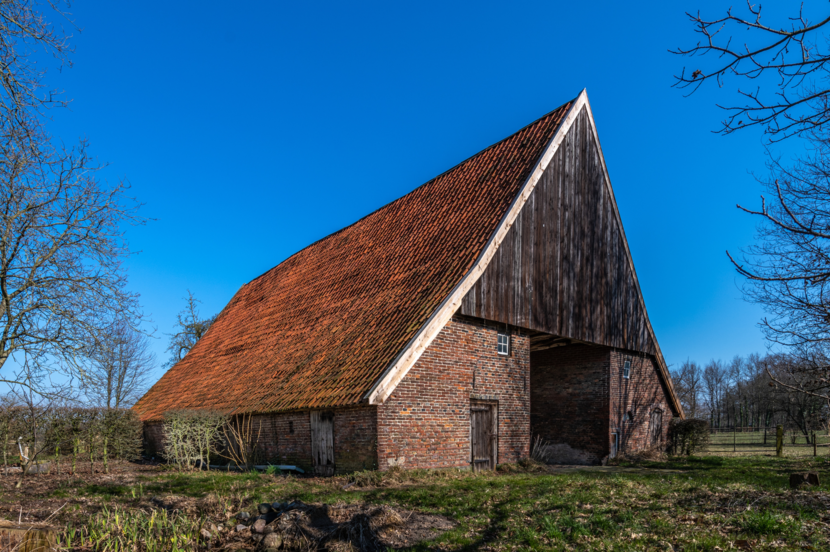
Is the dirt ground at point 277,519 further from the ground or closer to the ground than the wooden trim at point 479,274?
closer to the ground

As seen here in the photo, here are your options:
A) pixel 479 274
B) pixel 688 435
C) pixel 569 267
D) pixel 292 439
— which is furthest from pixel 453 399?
pixel 688 435

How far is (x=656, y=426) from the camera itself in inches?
774

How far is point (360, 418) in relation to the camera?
12.5 meters

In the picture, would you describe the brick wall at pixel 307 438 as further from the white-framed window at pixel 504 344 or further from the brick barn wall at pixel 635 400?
the brick barn wall at pixel 635 400

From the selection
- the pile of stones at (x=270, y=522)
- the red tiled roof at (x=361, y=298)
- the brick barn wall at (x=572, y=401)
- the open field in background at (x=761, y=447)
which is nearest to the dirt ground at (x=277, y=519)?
the pile of stones at (x=270, y=522)

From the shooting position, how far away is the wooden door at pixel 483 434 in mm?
14039

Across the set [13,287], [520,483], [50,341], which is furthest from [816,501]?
[13,287]

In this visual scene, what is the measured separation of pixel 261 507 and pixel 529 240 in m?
9.97

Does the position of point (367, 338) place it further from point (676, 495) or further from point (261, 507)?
point (676, 495)

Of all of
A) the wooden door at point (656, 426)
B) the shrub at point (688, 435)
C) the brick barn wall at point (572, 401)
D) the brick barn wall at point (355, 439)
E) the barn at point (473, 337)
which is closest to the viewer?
the brick barn wall at point (355, 439)

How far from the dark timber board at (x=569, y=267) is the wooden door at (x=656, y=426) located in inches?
94.0

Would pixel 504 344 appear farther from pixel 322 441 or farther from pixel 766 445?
pixel 766 445

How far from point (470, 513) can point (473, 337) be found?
6.06 m

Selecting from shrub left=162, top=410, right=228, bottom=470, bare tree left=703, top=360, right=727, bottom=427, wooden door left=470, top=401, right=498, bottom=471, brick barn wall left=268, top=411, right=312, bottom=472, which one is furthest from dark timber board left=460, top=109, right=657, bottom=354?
bare tree left=703, top=360, right=727, bottom=427
